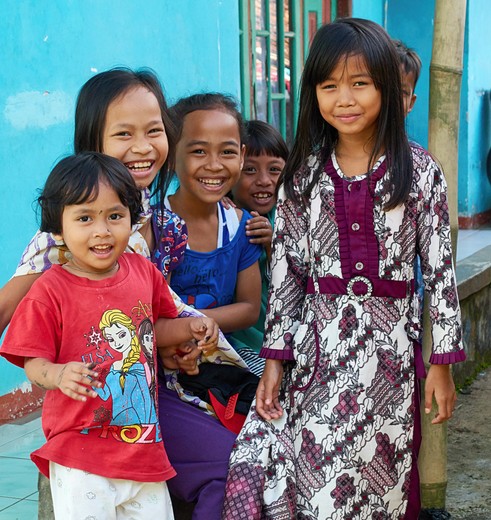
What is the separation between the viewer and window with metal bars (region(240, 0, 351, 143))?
21.6 ft

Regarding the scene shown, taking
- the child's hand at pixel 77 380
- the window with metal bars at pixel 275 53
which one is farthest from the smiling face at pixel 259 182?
the window with metal bars at pixel 275 53

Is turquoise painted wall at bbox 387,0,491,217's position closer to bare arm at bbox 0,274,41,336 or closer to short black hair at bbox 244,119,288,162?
short black hair at bbox 244,119,288,162

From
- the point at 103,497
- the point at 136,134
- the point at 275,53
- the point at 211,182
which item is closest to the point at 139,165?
the point at 136,134

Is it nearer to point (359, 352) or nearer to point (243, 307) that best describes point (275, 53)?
point (243, 307)

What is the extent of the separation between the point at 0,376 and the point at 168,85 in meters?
1.97

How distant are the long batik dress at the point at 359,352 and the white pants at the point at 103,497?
0.30m

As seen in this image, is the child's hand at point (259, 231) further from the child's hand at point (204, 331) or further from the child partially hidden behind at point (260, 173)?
the child's hand at point (204, 331)

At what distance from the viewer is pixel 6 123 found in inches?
169

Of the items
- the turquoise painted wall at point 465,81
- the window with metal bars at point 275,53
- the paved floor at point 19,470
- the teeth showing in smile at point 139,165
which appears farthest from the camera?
the turquoise painted wall at point 465,81

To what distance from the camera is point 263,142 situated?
3.44m

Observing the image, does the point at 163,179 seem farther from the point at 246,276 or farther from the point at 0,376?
the point at 0,376

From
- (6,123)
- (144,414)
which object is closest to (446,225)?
(144,414)

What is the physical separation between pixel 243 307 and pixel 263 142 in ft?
2.45

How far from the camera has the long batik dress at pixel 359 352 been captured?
2.61 m
